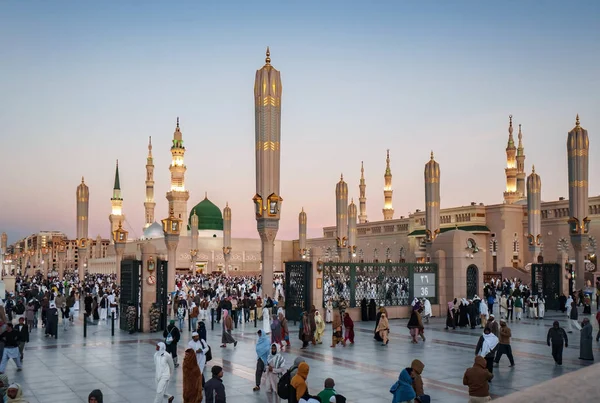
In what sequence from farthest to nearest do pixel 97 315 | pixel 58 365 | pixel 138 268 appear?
pixel 97 315, pixel 138 268, pixel 58 365

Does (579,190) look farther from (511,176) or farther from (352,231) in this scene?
(511,176)

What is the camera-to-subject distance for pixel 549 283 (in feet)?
97.5

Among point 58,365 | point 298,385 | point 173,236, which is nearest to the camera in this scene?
point 298,385

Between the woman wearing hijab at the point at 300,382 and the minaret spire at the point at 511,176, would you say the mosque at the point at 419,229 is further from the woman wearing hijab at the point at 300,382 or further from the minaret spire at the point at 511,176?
the woman wearing hijab at the point at 300,382

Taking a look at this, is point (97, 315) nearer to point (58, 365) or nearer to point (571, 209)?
point (58, 365)

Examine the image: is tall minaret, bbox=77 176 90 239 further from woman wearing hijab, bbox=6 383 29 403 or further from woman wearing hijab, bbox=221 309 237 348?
woman wearing hijab, bbox=6 383 29 403

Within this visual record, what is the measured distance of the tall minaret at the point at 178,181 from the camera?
8206cm

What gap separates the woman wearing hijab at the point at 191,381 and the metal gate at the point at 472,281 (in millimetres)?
19654

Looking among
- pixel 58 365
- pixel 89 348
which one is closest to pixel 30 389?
pixel 58 365

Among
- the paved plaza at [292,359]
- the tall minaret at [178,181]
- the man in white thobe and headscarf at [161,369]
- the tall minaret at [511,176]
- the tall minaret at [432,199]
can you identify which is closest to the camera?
the man in white thobe and headscarf at [161,369]

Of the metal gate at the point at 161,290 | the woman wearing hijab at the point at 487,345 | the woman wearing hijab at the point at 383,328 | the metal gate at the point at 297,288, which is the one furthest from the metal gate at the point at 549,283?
the woman wearing hijab at the point at 487,345

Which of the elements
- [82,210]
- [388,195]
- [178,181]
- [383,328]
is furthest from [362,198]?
[383,328]

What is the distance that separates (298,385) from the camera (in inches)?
298

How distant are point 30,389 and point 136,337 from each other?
7.50 metres
